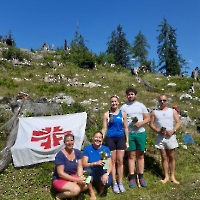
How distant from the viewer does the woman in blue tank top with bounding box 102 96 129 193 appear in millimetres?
6090

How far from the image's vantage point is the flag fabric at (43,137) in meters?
6.86

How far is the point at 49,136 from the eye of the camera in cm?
726

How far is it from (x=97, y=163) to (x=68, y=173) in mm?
669

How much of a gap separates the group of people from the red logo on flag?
126 cm

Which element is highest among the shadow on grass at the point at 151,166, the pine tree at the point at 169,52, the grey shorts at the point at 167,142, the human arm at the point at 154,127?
the pine tree at the point at 169,52

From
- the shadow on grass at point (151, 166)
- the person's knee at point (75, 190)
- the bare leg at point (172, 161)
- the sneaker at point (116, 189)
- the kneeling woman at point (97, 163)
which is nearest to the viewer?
the person's knee at point (75, 190)

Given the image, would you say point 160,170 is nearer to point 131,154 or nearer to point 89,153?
point 131,154

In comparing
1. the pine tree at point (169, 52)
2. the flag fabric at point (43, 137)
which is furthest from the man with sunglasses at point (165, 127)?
the pine tree at point (169, 52)

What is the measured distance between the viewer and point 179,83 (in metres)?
21.9

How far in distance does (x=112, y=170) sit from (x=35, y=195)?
6.33 feet

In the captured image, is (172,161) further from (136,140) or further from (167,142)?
(136,140)

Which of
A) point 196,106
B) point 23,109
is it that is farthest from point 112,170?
point 196,106

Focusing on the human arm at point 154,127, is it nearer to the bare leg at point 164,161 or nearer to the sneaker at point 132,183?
the bare leg at point 164,161

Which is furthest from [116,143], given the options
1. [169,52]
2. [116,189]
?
[169,52]
